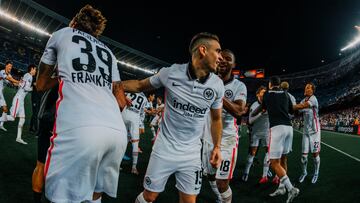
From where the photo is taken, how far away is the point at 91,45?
2035 millimetres

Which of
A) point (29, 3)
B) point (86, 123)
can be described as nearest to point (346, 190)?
point (86, 123)

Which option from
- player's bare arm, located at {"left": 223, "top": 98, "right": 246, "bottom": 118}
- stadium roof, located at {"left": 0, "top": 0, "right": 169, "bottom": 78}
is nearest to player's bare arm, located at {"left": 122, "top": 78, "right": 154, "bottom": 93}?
player's bare arm, located at {"left": 223, "top": 98, "right": 246, "bottom": 118}

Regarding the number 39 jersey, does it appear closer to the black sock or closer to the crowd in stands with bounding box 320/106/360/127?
the black sock

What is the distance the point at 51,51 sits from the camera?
1949 millimetres

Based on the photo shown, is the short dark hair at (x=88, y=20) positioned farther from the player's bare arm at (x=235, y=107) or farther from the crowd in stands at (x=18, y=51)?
the crowd in stands at (x=18, y=51)

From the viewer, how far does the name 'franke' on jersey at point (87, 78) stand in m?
1.87

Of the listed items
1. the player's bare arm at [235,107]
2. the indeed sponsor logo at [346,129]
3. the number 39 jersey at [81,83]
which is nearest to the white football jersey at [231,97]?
the player's bare arm at [235,107]

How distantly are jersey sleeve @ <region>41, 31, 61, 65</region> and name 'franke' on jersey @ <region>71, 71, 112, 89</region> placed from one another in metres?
0.25

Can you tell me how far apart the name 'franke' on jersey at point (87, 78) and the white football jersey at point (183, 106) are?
0.82 meters

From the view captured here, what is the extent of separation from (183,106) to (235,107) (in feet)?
3.53

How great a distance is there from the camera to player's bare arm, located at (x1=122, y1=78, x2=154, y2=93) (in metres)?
2.60

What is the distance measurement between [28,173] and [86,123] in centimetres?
395

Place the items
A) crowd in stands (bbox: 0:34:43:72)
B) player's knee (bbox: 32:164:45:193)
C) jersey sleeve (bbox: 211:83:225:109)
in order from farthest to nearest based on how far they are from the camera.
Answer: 1. crowd in stands (bbox: 0:34:43:72)
2. player's knee (bbox: 32:164:45:193)
3. jersey sleeve (bbox: 211:83:225:109)

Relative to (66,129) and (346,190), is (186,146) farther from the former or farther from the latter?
(346,190)
